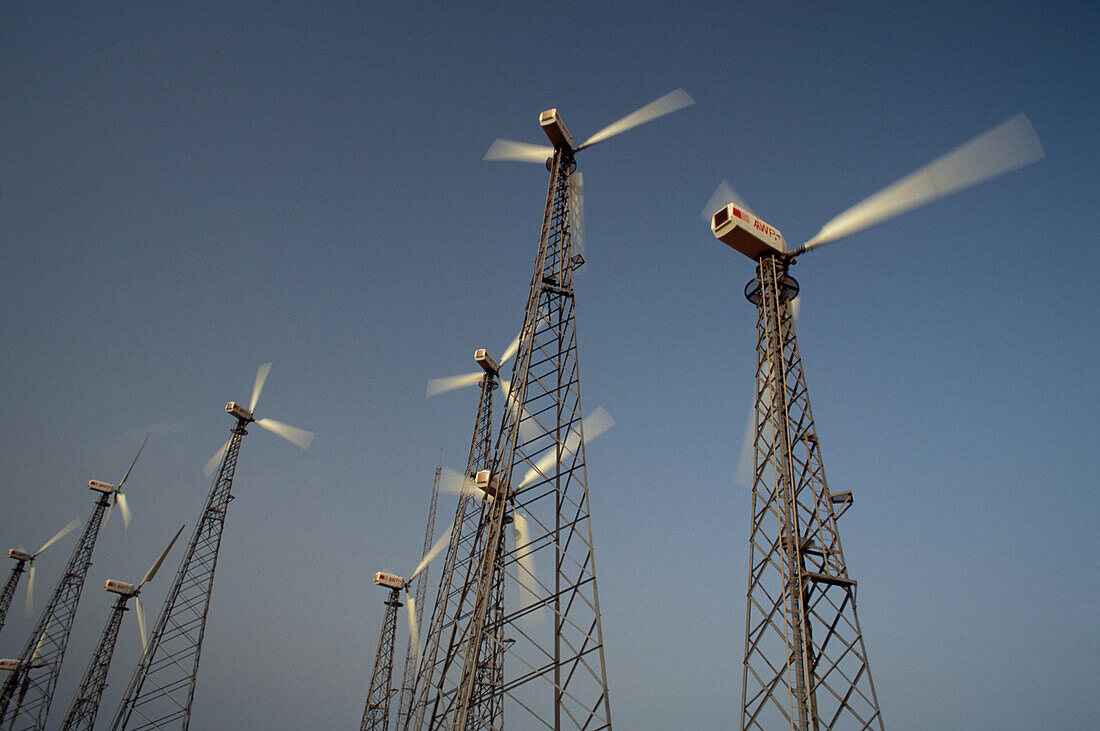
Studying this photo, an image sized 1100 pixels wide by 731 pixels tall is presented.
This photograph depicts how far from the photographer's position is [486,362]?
43.5 m

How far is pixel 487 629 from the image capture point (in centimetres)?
2103

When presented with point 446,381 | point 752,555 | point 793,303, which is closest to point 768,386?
point 793,303

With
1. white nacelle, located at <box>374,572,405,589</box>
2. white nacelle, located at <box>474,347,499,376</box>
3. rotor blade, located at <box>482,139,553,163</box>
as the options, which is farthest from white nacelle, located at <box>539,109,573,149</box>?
white nacelle, located at <box>374,572,405,589</box>

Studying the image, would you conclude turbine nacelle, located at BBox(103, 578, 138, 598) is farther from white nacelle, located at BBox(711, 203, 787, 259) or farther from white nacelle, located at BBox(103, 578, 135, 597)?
white nacelle, located at BBox(711, 203, 787, 259)

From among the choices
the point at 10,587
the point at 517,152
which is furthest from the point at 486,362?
the point at 10,587

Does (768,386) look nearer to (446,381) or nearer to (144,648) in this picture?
(446,381)

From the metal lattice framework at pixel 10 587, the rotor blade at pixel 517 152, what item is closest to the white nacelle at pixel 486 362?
the rotor blade at pixel 517 152

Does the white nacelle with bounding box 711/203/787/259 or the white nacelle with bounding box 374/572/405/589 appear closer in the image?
the white nacelle with bounding box 711/203/787/259

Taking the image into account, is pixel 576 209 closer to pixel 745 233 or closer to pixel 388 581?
pixel 745 233

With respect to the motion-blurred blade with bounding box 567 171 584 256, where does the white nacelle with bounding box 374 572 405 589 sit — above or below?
below

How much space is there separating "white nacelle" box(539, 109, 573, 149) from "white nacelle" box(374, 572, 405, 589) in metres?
38.5

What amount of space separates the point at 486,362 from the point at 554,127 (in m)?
20.0

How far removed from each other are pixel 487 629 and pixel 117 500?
52.4 metres

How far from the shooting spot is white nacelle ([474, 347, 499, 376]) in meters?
43.4
